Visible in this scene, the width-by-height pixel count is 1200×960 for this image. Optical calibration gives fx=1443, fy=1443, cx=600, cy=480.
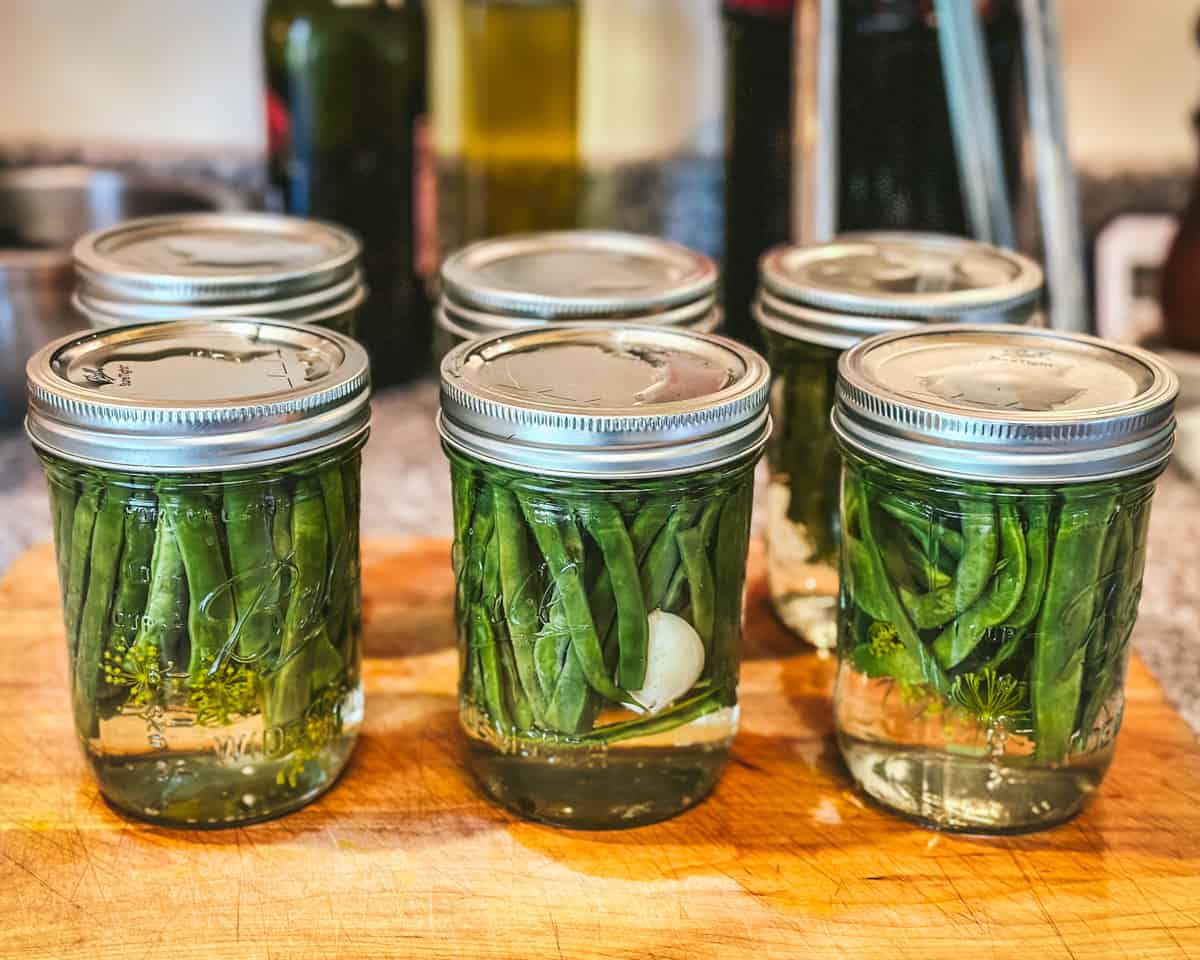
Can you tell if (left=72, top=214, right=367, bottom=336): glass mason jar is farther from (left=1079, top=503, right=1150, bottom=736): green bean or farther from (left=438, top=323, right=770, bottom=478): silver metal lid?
(left=1079, top=503, right=1150, bottom=736): green bean

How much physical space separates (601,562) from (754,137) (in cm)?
60

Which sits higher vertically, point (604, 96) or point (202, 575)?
point (604, 96)

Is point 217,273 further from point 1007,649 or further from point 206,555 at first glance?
point 1007,649

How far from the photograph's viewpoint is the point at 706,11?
126 centimetres

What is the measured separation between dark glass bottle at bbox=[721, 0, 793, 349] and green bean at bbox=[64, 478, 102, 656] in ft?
2.13

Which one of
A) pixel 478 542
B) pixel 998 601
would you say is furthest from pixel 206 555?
pixel 998 601

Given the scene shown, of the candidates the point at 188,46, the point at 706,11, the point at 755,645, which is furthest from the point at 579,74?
the point at 755,645

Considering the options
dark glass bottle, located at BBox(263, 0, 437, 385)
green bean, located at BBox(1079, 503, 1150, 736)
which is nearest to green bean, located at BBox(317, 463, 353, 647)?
green bean, located at BBox(1079, 503, 1150, 736)

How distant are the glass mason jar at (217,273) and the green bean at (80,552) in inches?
4.5

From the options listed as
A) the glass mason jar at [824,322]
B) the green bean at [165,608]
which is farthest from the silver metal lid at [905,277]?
the green bean at [165,608]

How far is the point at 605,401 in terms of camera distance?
1.90 feet

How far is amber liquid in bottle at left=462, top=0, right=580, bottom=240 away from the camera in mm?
1187

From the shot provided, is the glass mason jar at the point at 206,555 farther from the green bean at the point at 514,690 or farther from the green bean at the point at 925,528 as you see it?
the green bean at the point at 925,528

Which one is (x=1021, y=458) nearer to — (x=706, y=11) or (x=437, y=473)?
(x=437, y=473)
